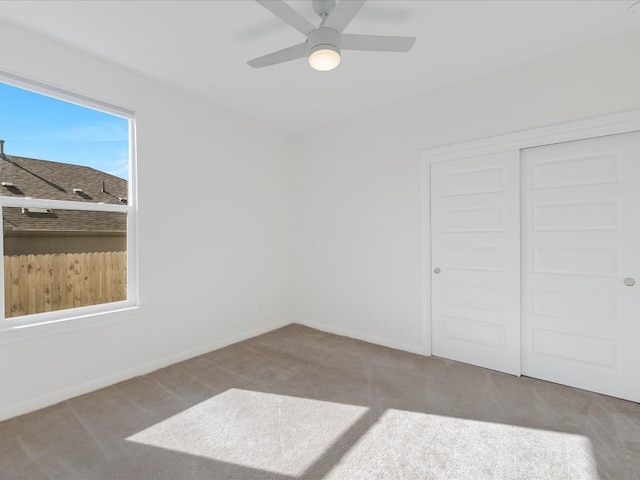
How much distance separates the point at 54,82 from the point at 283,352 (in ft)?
Answer: 10.2

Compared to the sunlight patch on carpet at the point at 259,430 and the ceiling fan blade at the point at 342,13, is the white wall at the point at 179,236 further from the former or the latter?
the ceiling fan blade at the point at 342,13

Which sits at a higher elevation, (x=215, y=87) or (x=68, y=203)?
(x=215, y=87)

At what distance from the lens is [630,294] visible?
230 centimetres

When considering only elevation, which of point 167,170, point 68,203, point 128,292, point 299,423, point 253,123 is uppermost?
point 253,123

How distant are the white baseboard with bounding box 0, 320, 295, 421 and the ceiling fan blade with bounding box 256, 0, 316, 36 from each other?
3.00 m

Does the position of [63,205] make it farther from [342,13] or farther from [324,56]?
[342,13]

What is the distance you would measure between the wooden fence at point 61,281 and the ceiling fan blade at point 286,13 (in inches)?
93.4

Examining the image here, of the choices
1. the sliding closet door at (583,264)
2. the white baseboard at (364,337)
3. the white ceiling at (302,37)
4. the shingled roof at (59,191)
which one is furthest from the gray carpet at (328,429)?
the white ceiling at (302,37)

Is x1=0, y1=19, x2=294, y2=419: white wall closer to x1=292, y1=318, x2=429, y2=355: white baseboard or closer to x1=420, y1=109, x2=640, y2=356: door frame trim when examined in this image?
x1=292, y1=318, x2=429, y2=355: white baseboard

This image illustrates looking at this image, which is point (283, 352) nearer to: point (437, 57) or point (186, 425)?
point (186, 425)

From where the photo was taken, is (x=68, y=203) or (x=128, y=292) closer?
(x=68, y=203)

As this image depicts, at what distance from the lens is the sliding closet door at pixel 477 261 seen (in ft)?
9.08

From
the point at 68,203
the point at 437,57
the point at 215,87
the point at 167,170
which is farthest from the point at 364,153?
Answer: the point at 68,203

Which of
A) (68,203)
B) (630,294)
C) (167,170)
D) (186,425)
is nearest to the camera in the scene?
(186,425)
